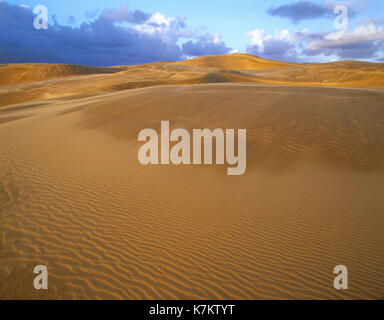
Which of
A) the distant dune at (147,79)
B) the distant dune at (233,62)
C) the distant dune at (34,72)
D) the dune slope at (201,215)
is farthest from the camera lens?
the distant dune at (233,62)

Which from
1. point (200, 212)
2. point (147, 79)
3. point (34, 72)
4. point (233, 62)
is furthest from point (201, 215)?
point (233, 62)

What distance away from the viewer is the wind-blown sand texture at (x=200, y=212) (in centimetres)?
410

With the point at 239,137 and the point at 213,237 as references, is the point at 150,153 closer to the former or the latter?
the point at 239,137

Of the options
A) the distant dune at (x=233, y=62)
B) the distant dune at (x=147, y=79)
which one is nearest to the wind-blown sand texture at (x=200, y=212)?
the distant dune at (x=147, y=79)

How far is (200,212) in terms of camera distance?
19.7 feet

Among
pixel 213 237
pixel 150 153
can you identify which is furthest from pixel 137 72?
pixel 213 237

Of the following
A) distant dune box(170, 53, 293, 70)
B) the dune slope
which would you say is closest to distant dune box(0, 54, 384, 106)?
the dune slope

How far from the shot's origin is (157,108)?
14398mm

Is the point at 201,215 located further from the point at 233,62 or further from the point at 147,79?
the point at 233,62

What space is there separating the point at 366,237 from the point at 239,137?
5.87 meters

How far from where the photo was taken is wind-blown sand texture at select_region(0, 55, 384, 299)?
4.10 metres

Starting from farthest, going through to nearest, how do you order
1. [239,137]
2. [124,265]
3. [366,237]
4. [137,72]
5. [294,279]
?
[137,72]
[239,137]
[366,237]
[124,265]
[294,279]

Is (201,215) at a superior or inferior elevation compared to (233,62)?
inferior

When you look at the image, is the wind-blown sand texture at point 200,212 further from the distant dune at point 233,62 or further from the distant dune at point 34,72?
the distant dune at point 233,62
